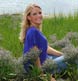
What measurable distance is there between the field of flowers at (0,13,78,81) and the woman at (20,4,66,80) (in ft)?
0.47

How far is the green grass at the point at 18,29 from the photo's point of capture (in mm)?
6965

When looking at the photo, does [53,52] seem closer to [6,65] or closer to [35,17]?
[35,17]

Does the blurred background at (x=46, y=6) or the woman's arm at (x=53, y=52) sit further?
the blurred background at (x=46, y=6)

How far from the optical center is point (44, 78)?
16.1 ft

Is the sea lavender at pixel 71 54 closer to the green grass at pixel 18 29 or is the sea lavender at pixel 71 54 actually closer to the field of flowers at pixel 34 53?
the field of flowers at pixel 34 53

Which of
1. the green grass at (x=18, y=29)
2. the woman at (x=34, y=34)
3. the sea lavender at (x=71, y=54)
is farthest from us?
the green grass at (x=18, y=29)

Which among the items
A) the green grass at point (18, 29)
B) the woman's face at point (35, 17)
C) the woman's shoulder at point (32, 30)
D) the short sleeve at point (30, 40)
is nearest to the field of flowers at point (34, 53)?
the green grass at point (18, 29)

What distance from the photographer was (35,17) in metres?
5.44

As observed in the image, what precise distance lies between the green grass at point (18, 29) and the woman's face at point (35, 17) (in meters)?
1.01

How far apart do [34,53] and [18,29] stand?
11.5 ft

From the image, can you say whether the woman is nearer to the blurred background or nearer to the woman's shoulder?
the woman's shoulder

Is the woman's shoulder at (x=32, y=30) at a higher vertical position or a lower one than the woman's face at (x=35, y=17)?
lower

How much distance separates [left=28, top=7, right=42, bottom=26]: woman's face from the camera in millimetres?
5436

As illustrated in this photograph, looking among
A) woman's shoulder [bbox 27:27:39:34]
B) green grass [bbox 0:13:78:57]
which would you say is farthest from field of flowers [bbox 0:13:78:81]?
woman's shoulder [bbox 27:27:39:34]
